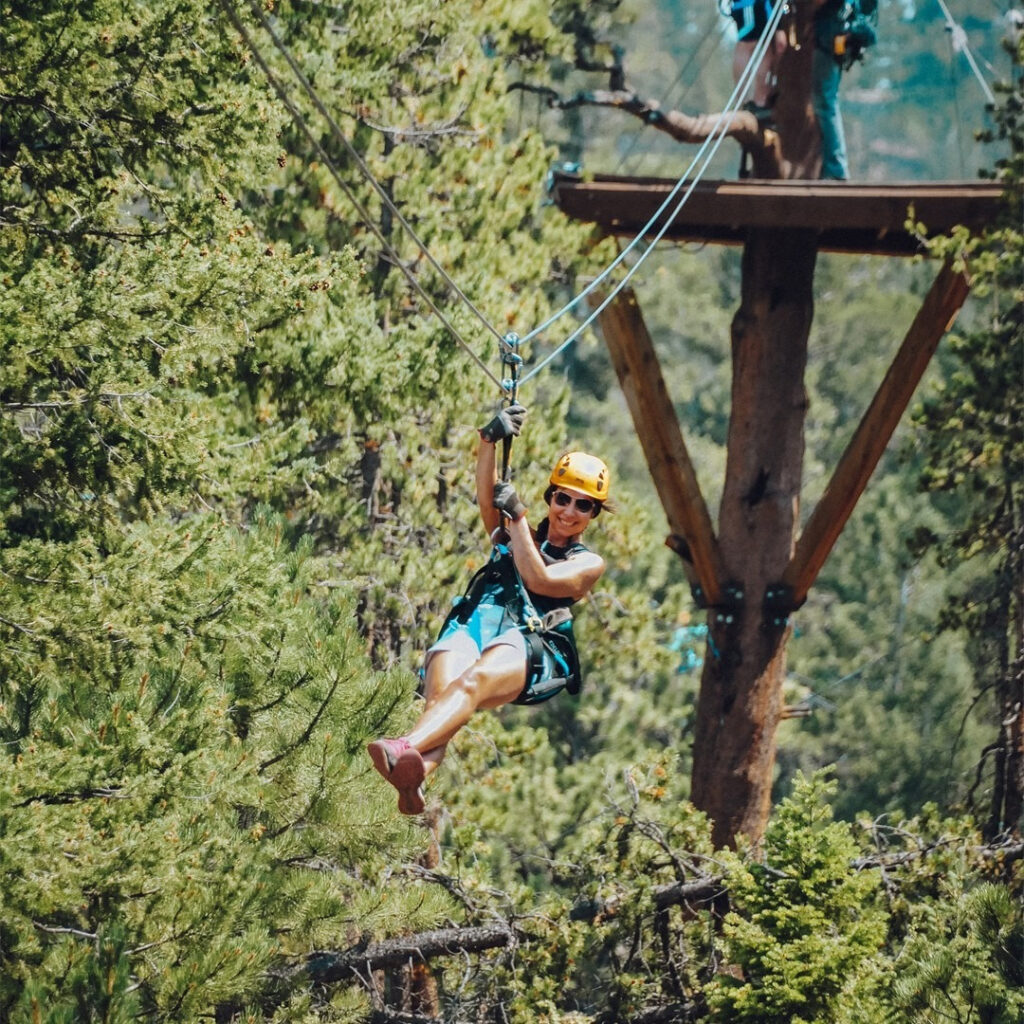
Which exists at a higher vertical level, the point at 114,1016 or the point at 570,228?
the point at 570,228

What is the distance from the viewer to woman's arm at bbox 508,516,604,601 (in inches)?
239

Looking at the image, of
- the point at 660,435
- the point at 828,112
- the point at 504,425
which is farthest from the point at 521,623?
the point at 828,112

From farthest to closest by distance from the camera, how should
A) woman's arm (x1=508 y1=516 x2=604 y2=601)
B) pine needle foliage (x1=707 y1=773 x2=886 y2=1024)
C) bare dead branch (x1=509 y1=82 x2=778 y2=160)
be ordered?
bare dead branch (x1=509 y1=82 x2=778 y2=160) < pine needle foliage (x1=707 y1=773 x2=886 y2=1024) < woman's arm (x1=508 y1=516 x2=604 y2=601)

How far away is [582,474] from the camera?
6.41m

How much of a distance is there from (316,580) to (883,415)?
10.7 ft

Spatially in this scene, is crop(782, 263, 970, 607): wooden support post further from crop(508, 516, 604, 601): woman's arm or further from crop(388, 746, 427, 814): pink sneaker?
crop(388, 746, 427, 814): pink sneaker

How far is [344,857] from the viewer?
7336mm

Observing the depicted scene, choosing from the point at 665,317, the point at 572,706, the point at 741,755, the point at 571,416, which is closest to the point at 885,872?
the point at 741,755

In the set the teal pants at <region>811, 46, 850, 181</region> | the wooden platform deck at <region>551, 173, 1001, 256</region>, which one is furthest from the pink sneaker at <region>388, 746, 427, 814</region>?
the teal pants at <region>811, 46, 850, 181</region>

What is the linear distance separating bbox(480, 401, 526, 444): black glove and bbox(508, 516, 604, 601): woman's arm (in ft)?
1.06

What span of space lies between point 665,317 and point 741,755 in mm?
31427

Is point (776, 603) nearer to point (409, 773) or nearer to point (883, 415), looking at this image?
point (883, 415)

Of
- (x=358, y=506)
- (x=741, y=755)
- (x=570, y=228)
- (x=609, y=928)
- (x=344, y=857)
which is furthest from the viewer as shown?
(x=570, y=228)

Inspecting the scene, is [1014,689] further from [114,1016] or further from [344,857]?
[114,1016]
